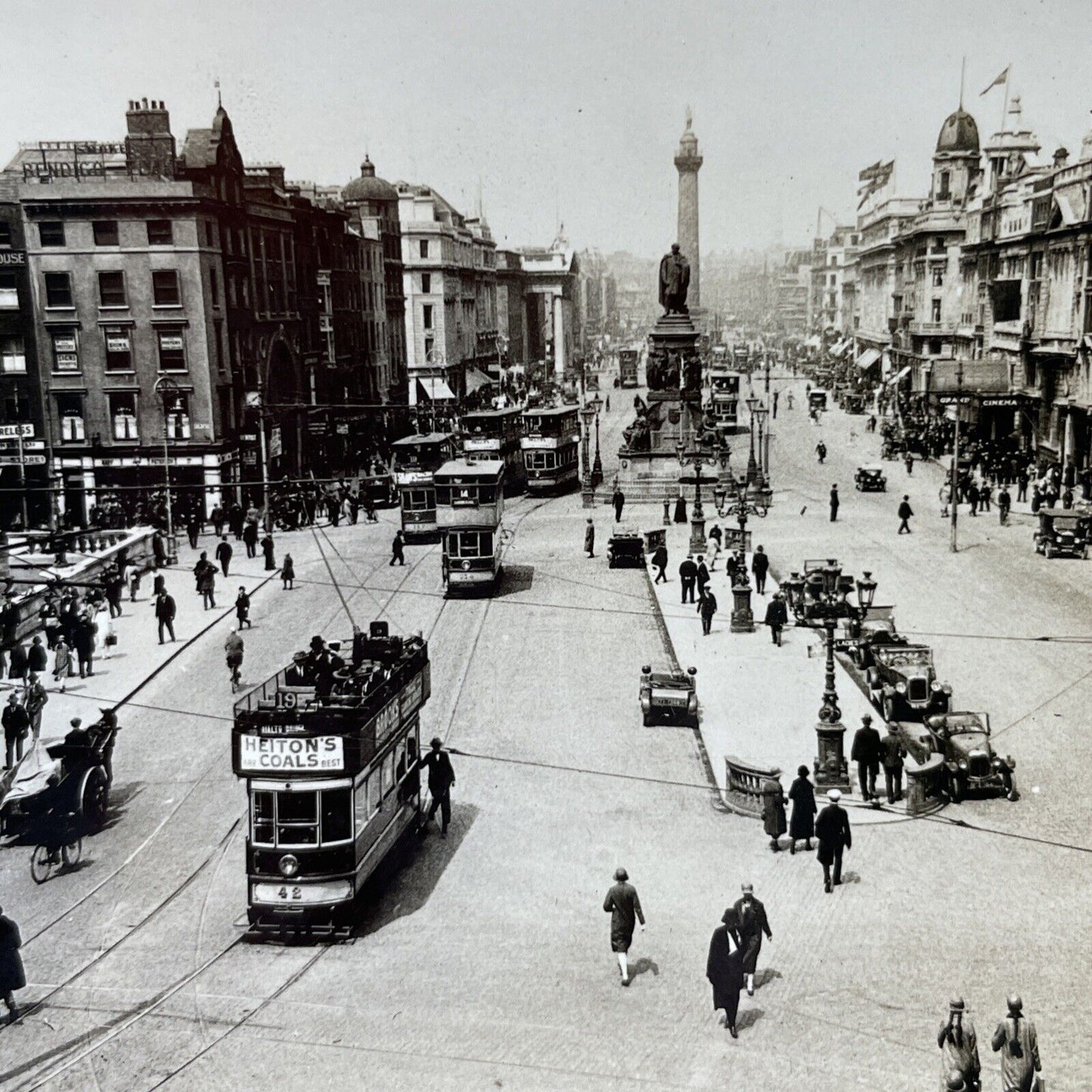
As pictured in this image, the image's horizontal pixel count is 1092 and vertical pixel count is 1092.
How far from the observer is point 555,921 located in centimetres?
1427

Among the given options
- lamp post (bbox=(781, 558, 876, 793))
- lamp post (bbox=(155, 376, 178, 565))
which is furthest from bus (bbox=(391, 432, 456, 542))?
lamp post (bbox=(781, 558, 876, 793))

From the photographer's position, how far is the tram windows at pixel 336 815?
46.1 feet

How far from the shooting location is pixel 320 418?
2437 inches

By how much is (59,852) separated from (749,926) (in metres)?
9.87

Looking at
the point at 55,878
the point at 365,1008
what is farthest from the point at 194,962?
the point at 55,878

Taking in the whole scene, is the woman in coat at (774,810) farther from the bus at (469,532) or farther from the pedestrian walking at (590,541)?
the pedestrian walking at (590,541)

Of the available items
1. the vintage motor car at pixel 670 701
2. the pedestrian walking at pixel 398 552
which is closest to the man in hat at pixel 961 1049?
the vintage motor car at pixel 670 701

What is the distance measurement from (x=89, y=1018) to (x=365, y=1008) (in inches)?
110

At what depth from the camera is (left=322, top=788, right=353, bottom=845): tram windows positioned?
1406cm

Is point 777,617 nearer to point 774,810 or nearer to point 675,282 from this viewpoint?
point 774,810

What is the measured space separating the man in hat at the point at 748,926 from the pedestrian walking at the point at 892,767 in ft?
20.9

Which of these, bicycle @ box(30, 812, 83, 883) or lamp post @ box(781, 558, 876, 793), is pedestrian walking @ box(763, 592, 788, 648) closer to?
lamp post @ box(781, 558, 876, 793)

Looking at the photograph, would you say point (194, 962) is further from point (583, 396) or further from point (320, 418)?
point (583, 396)

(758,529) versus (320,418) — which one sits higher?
(320,418)
